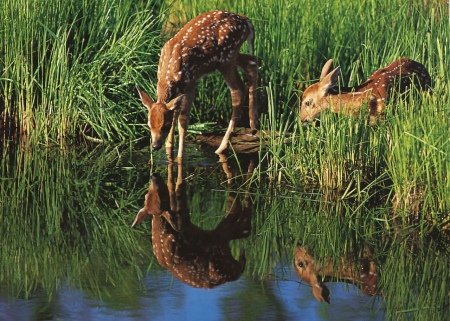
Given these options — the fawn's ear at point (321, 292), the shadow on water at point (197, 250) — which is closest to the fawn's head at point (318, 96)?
the shadow on water at point (197, 250)

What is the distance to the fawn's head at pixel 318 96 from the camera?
8398mm

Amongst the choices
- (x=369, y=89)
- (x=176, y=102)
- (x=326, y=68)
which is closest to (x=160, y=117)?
(x=176, y=102)

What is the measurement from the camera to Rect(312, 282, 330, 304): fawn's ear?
522 cm

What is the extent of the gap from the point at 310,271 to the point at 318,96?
10.3 feet

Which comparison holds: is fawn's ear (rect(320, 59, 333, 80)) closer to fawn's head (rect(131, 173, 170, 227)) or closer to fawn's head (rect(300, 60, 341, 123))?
fawn's head (rect(300, 60, 341, 123))

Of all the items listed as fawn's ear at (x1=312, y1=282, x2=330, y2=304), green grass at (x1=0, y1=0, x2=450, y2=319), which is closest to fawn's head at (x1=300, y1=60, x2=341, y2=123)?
green grass at (x1=0, y1=0, x2=450, y2=319)

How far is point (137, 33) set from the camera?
9141 millimetres

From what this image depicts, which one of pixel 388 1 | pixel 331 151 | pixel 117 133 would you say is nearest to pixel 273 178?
pixel 331 151

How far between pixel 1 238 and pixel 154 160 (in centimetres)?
246

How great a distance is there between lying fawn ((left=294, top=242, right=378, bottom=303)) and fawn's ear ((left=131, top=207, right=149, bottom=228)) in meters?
1.27

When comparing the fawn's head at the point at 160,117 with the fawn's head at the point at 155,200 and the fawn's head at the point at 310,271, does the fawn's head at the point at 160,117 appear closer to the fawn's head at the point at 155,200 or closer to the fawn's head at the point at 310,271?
the fawn's head at the point at 155,200

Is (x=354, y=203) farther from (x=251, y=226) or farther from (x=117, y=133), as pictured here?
(x=117, y=133)

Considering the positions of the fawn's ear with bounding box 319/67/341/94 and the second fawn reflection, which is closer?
the second fawn reflection

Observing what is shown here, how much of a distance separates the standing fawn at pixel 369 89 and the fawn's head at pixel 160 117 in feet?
4.07
